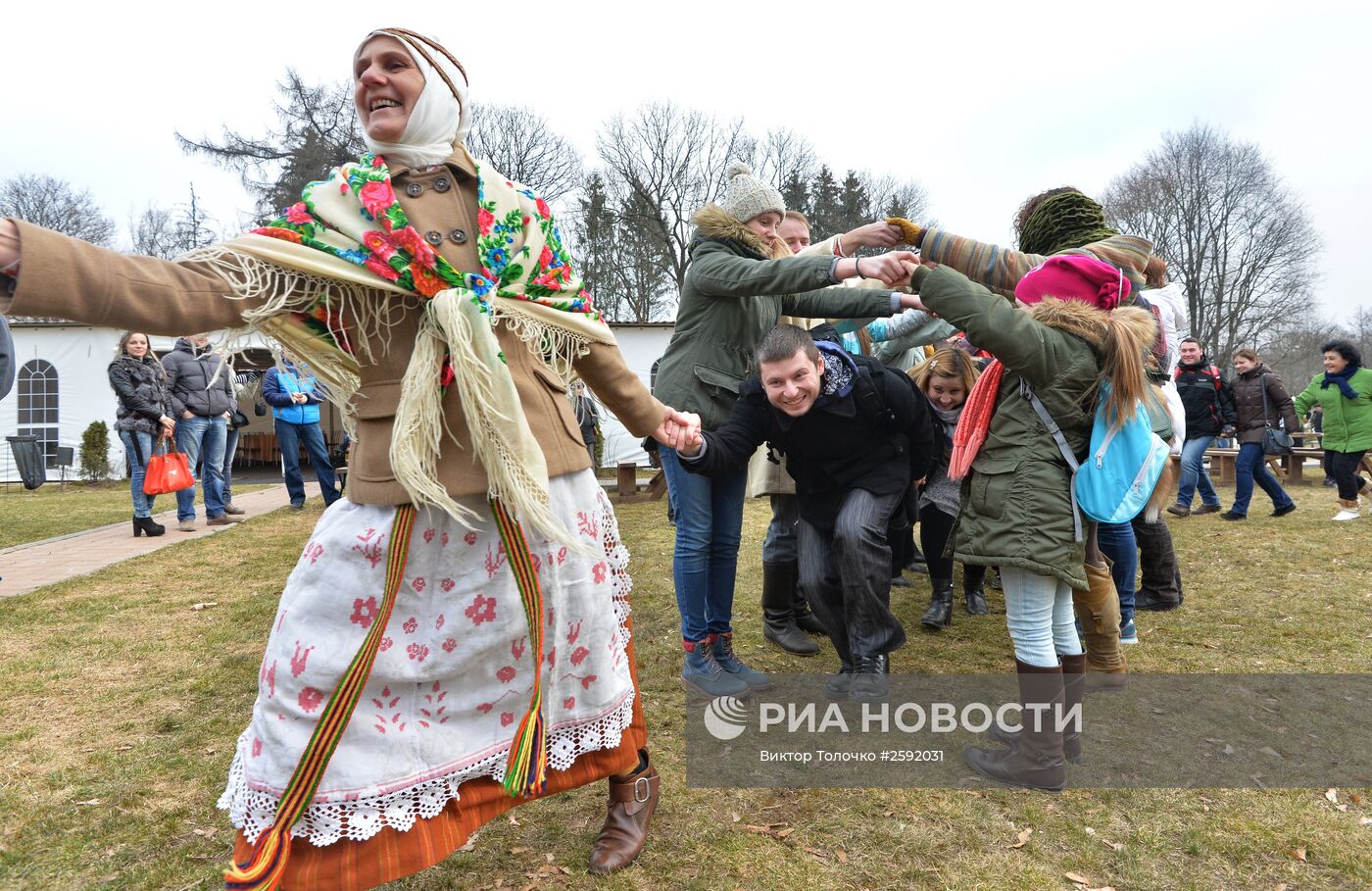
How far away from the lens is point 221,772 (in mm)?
2689

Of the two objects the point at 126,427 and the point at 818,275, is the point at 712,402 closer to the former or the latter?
the point at 818,275

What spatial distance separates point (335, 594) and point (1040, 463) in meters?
2.09

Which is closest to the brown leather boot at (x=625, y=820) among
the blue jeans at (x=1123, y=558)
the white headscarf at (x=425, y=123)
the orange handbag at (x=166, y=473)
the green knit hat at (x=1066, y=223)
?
the white headscarf at (x=425, y=123)

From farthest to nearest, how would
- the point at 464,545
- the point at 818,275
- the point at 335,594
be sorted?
1. the point at 818,275
2. the point at 464,545
3. the point at 335,594

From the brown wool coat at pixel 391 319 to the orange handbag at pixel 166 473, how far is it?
6.56 metres

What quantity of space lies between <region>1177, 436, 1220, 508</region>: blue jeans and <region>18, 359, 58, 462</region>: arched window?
61.1ft

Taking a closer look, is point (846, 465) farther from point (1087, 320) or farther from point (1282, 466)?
point (1282, 466)

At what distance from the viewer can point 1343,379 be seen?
8.16m

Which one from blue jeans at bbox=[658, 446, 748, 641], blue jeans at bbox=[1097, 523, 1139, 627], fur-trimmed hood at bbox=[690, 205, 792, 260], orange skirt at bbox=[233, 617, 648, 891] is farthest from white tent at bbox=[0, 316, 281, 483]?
blue jeans at bbox=[1097, 523, 1139, 627]

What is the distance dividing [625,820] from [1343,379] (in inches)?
366

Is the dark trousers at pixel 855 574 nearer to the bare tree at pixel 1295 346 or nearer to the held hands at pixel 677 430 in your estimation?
the held hands at pixel 677 430

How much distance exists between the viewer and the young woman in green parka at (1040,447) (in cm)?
242

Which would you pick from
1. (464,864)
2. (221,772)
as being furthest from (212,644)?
(464,864)

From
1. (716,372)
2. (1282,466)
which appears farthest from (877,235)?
(1282,466)
